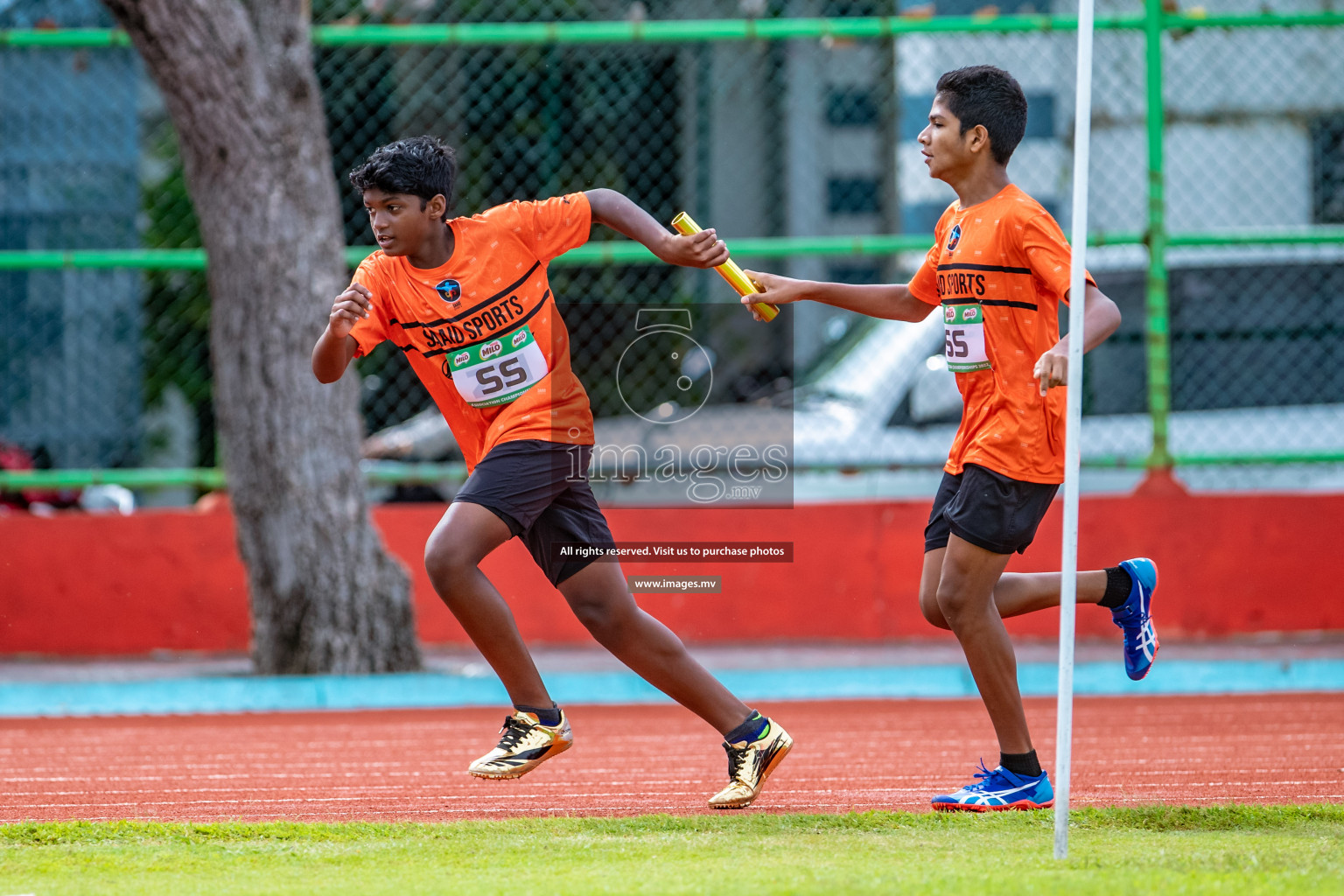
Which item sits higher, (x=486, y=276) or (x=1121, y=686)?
(x=486, y=276)

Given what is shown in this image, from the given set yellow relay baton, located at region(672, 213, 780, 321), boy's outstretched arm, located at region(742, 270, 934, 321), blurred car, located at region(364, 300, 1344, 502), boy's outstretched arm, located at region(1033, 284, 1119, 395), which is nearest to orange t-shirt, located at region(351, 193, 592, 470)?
yellow relay baton, located at region(672, 213, 780, 321)

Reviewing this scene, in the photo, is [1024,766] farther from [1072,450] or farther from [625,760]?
[625,760]

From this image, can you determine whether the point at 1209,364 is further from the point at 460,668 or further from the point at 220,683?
the point at 220,683

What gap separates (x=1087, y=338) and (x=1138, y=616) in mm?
1211

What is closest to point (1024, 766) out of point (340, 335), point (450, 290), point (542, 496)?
point (542, 496)

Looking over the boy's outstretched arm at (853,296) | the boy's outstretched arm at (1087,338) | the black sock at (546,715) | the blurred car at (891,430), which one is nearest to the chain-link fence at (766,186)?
the blurred car at (891,430)

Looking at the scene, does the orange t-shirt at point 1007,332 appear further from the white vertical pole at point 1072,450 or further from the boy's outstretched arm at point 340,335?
the boy's outstretched arm at point 340,335

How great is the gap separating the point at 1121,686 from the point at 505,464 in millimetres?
4337

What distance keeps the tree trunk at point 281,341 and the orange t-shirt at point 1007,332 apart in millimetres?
3852

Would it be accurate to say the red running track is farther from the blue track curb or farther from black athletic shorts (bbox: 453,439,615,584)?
black athletic shorts (bbox: 453,439,615,584)

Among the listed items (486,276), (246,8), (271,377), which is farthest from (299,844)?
(246,8)

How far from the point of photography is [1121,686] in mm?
7461

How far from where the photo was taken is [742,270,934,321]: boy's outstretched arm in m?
4.53

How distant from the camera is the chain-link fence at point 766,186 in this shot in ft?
27.0
